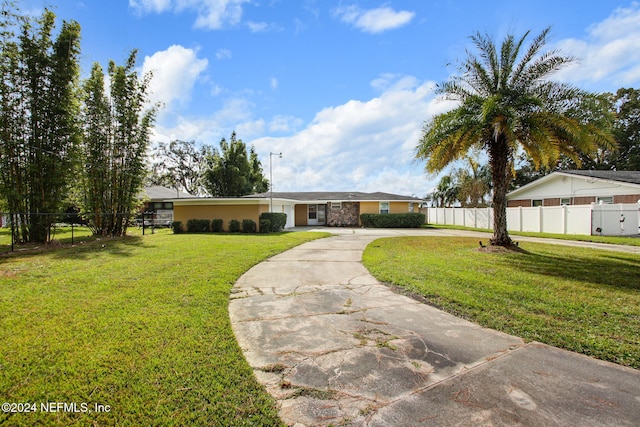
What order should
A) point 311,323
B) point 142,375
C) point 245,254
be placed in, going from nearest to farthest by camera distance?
point 142,375 → point 311,323 → point 245,254

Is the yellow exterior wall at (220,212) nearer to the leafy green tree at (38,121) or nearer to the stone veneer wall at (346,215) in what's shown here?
the stone veneer wall at (346,215)

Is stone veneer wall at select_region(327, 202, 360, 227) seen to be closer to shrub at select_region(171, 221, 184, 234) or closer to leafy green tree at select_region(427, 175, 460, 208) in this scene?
shrub at select_region(171, 221, 184, 234)

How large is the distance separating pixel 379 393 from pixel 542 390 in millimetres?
1308

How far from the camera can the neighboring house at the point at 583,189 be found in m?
15.9

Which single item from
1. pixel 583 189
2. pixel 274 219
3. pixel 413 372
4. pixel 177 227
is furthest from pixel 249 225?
pixel 583 189

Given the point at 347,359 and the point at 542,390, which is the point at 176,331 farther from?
the point at 542,390

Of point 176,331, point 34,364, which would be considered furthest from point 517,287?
point 34,364

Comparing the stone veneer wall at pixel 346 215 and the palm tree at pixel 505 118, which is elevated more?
the palm tree at pixel 505 118

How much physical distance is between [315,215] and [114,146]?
1631 centimetres

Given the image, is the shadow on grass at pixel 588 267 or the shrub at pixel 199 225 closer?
the shadow on grass at pixel 588 267

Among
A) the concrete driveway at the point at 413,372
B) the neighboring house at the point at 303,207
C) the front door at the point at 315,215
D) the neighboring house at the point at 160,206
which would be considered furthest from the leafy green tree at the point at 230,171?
the concrete driveway at the point at 413,372

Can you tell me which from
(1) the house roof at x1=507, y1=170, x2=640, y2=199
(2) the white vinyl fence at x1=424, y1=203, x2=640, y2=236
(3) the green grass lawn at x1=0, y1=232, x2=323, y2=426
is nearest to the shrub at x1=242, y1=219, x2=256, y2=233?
(3) the green grass lawn at x1=0, y1=232, x2=323, y2=426

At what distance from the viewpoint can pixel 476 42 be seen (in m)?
9.38

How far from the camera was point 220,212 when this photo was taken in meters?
19.1
